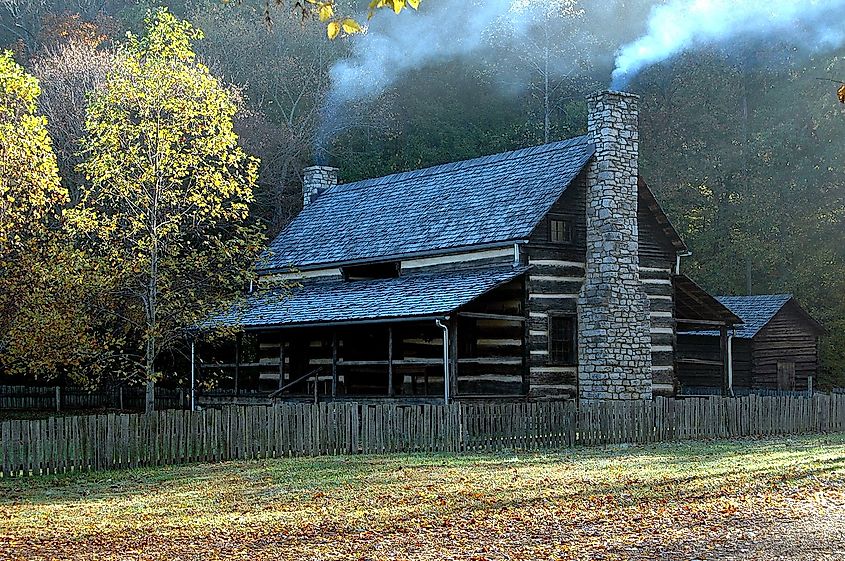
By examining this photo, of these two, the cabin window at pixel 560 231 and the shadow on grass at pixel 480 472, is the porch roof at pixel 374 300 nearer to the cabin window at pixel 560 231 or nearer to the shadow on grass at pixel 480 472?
the cabin window at pixel 560 231

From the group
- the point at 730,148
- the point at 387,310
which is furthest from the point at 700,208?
the point at 387,310

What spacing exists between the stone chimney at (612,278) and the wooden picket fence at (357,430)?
3368 millimetres

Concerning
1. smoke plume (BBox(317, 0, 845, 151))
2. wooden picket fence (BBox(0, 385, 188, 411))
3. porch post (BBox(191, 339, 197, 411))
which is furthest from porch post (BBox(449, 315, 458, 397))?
smoke plume (BBox(317, 0, 845, 151))

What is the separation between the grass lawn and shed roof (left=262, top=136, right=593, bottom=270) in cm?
992

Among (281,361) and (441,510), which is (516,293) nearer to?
(281,361)

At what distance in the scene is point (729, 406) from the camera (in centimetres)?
2642

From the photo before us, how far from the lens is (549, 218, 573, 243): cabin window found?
29.3m

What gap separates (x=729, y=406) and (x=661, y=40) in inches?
601

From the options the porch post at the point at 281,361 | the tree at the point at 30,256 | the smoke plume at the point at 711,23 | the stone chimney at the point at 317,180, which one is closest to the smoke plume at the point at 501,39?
the smoke plume at the point at 711,23

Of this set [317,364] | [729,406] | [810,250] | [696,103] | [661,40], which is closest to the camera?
[729,406]

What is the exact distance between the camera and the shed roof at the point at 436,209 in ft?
96.8

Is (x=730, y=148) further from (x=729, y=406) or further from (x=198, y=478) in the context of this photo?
(x=198, y=478)

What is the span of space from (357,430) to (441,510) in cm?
821

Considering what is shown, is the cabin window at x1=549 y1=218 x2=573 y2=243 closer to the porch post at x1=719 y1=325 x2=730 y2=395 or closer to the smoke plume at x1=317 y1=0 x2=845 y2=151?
the porch post at x1=719 y1=325 x2=730 y2=395
